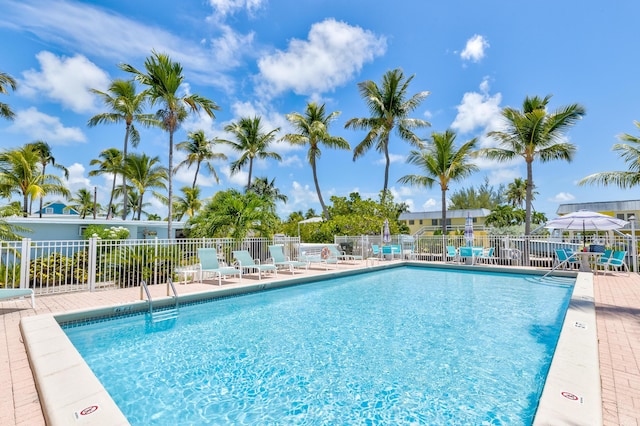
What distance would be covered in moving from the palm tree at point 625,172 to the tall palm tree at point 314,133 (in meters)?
15.4

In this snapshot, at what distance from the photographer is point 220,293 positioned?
8.52m

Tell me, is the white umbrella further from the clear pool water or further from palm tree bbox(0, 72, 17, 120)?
palm tree bbox(0, 72, 17, 120)

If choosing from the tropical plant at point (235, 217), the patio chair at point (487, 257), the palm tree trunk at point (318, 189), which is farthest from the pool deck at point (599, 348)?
the palm tree trunk at point (318, 189)

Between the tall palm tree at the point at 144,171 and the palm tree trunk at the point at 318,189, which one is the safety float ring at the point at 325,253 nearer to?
the palm tree trunk at the point at 318,189

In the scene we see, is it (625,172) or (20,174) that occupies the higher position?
(20,174)

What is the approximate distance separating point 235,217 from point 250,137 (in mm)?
13970

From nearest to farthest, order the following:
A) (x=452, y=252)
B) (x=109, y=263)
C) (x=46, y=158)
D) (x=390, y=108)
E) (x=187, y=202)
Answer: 1. (x=109, y=263)
2. (x=452, y=252)
3. (x=390, y=108)
4. (x=46, y=158)
5. (x=187, y=202)

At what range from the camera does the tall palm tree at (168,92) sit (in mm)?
13812

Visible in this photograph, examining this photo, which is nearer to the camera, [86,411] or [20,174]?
[86,411]

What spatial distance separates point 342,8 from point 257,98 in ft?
28.3

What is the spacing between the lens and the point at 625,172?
1617cm

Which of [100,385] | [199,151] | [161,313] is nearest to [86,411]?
[100,385]

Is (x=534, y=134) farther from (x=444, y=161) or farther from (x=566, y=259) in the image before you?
(x=566, y=259)

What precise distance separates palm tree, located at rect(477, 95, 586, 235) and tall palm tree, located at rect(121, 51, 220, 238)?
15.3m
